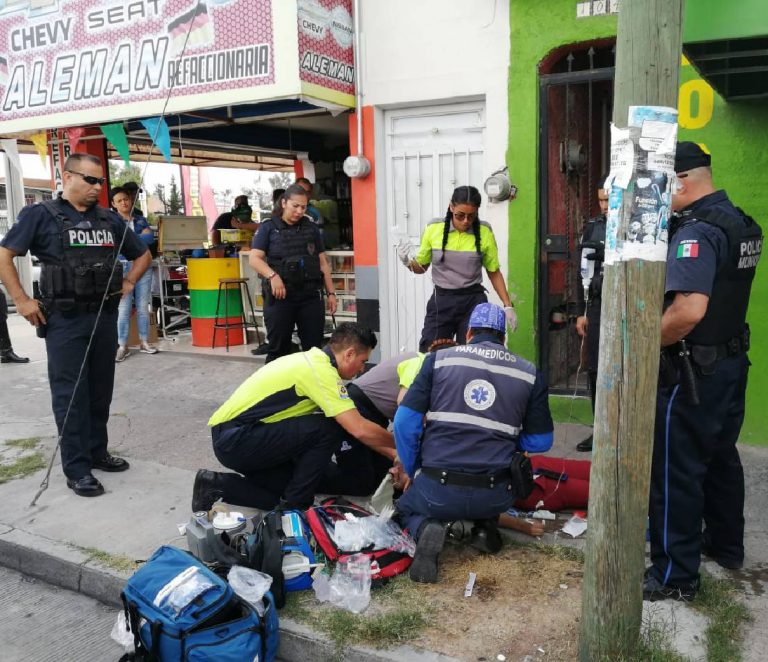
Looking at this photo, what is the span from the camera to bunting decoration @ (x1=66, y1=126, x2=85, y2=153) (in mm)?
8526

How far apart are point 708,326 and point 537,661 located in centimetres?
155

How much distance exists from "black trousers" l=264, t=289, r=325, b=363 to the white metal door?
0.75 meters

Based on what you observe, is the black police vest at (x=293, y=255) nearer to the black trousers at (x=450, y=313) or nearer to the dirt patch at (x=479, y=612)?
the black trousers at (x=450, y=313)

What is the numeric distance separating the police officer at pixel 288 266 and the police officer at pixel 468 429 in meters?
2.87

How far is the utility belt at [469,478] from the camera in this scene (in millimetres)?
3451

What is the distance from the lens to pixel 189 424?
6273 mm

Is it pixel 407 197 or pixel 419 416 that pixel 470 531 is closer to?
pixel 419 416

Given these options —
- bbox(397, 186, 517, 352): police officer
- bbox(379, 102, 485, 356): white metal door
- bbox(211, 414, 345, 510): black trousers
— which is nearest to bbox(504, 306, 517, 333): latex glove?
bbox(397, 186, 517, 352): police officer

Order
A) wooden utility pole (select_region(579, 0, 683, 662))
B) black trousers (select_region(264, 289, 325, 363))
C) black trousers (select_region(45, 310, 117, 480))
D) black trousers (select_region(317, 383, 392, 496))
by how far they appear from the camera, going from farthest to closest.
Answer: black trousers (select_region(264, 289, 325, 363)) → black trousers (select_region(45, 310, 117, 480)) → black trousers (select_region(317, 383, 392, 496)) → wooden utility pole (select_region(579, 0, 683, 662))

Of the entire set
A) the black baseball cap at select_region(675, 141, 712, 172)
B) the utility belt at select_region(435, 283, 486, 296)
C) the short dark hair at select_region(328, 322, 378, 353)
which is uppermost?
the black baseball cap at select_region(675, 141, 712, 172)

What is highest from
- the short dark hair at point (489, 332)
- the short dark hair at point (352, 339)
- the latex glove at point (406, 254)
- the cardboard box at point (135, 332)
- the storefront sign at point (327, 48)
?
the storefront sign at point (327, 48)

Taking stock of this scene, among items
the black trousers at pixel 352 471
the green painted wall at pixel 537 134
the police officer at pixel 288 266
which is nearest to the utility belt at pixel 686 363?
the black trousers at pixel 352 471

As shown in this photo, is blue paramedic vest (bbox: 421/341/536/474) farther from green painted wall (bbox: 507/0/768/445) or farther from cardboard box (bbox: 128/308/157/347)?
cardboard box (bbox: 128/308/157/347)

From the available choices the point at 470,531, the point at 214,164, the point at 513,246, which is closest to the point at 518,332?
the point at 513,246
